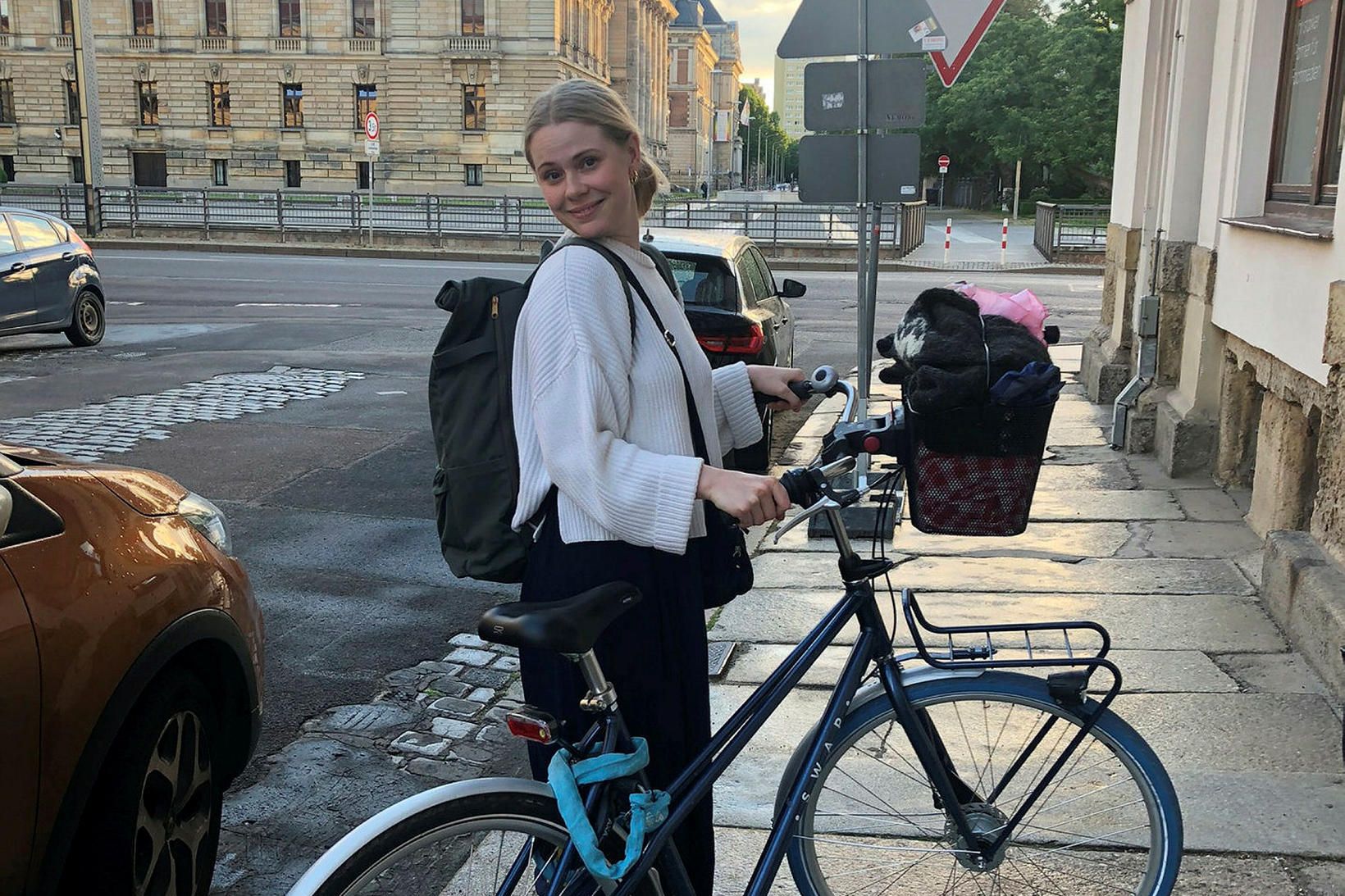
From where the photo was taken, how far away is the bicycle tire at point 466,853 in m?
1.94

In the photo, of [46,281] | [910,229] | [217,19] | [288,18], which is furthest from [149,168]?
[46,281]

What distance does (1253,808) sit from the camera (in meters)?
3.65

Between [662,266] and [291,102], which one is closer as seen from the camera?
[662,266]

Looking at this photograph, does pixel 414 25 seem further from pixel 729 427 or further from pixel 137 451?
pixel 729 427

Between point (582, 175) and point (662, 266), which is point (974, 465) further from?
point (582, 175)

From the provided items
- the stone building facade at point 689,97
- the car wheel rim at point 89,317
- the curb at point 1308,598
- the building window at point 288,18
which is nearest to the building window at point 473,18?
the building window at point 288,18

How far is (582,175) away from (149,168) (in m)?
68.0

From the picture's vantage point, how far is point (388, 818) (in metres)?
1.96

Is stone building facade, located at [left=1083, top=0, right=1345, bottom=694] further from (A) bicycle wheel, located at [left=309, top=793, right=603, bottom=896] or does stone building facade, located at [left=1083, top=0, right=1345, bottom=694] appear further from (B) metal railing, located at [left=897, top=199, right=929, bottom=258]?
(B) metal railing, located at [left=897, top=199, right=929, bottom=258]

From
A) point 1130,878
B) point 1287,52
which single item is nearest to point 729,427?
point 1130,878

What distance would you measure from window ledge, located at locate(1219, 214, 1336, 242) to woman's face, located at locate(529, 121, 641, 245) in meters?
3.87

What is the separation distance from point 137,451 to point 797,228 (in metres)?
23.1

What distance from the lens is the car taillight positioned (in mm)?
9031

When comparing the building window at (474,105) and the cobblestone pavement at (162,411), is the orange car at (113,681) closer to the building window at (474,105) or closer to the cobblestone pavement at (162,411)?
the cobblestone pavement at (162,411)
